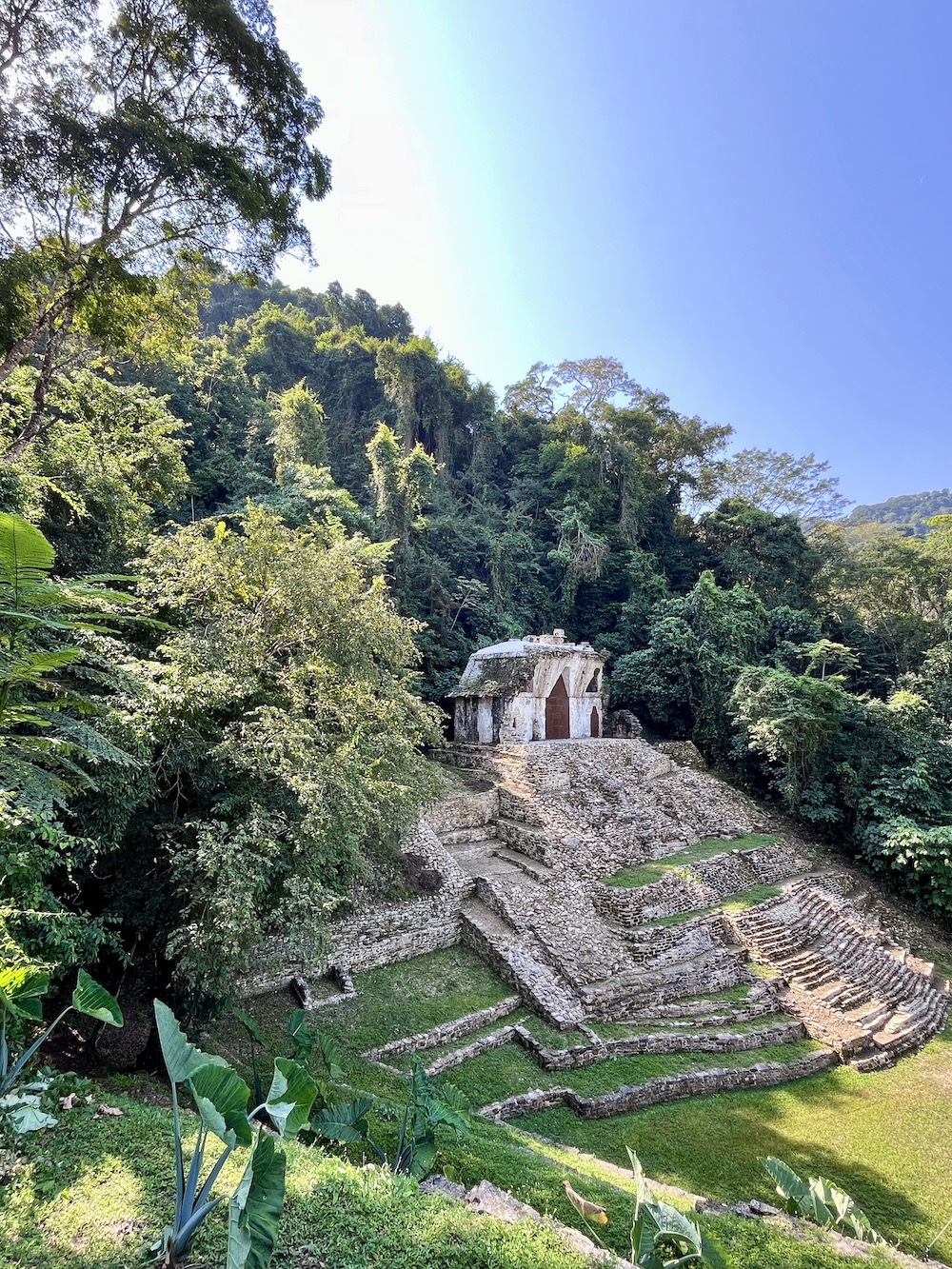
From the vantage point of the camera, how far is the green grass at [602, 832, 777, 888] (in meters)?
14.1

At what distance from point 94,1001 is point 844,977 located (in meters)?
14.9

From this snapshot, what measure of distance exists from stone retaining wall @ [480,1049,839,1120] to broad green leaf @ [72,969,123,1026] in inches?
240

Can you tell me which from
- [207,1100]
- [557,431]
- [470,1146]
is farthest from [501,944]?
[557,431]

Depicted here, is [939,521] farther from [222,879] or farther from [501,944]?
[222,879]

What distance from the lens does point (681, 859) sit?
16.0 metres

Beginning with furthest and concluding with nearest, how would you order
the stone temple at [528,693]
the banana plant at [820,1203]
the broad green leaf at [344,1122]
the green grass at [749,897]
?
the stone temple at [528,693]
the green grass at [749,897]
the banana plant at [820,1203]
the broad green leaf at [344,1122]

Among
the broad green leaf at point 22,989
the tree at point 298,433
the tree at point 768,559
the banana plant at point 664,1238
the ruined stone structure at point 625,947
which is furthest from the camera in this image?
the tree at point 768,559

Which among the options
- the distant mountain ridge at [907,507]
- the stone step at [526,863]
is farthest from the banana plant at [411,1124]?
the distant mountain ridge at [907,507]

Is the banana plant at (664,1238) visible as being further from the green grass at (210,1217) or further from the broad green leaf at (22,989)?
the broad green leaf at (22,989)

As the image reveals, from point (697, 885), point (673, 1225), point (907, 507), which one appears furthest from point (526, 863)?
point (907, 507)

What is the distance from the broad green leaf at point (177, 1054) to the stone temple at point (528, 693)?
Result: 650 inches

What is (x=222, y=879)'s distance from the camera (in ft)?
21.2

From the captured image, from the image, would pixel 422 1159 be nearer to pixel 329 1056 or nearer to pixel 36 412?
pixel 329 1056

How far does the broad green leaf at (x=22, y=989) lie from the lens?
3.87m
